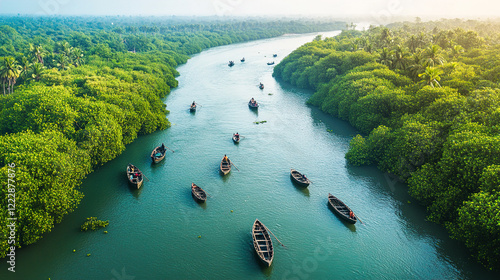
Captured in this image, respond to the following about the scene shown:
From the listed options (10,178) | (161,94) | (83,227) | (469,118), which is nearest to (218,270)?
(83,227)

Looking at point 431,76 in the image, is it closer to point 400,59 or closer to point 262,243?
point 400,59

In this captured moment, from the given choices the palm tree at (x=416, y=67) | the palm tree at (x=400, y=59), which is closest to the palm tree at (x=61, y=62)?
the palm tree at (x=400, y=59)

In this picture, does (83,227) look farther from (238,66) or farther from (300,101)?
(238,66)

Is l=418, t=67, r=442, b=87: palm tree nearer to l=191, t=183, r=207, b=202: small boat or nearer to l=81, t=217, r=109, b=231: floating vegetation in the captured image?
l=191, t=183, r=207, b=202: small boat

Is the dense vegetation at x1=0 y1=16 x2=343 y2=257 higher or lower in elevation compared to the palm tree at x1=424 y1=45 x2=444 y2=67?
lower

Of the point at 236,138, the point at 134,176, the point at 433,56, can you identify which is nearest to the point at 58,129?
the point at 134,176

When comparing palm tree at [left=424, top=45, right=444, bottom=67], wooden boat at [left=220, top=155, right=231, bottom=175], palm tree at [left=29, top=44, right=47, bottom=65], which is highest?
palm tree at [left=424, top=45, right=444, bottom=67]

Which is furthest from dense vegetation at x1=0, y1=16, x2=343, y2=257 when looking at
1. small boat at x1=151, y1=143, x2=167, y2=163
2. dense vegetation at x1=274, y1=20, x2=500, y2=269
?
dense vegetation at x1=274, y1=20, x2=500, y2=269
